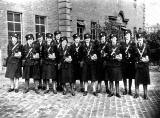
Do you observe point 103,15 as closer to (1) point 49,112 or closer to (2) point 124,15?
(2) point 124,15

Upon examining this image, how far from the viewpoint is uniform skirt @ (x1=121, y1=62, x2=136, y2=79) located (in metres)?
8.23

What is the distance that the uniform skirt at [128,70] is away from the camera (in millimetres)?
8234

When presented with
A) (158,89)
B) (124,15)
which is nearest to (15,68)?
(158,89)

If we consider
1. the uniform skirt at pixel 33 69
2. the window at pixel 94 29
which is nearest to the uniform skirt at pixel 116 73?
the uniform skirt at pixel 33 69

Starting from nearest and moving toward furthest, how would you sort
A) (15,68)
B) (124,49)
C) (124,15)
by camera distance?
(124,49), (15,68), (124,15)

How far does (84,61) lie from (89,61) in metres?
0.16

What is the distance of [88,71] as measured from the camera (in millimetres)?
8523

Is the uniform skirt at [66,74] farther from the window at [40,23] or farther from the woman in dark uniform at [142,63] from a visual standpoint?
the window at [40,23]

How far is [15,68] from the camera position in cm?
884

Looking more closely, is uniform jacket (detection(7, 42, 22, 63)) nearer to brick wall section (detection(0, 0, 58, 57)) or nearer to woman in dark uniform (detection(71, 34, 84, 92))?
woman in dark uniform (detection(71, 34, 84, 92))

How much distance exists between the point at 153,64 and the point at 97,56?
30.6 feet

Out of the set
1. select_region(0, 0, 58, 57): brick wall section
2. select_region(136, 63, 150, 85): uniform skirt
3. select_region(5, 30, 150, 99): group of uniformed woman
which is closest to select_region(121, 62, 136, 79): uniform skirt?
select_region(5, 30, 150, 99): group of uniformed woman

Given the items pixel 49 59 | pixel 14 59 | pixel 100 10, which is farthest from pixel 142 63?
pixel 100 10

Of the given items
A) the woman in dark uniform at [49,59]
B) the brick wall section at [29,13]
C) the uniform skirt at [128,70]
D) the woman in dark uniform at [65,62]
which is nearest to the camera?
the uniform skirt at [128,70]
